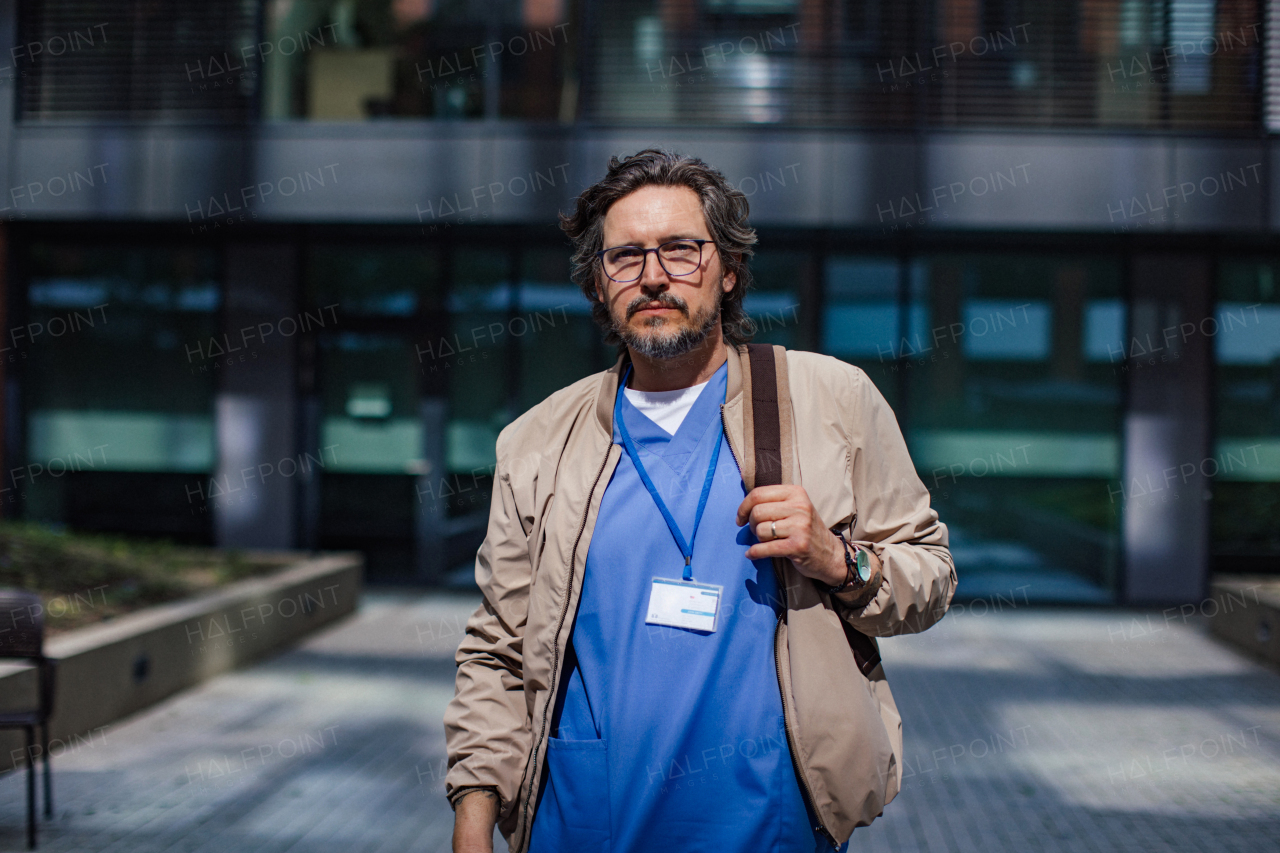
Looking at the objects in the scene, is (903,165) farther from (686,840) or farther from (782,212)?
(686,840)

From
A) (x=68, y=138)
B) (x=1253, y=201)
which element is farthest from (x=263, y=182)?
(x=1253, y=201)

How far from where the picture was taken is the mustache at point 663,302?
1.98 metres

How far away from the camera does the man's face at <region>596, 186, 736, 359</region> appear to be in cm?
198

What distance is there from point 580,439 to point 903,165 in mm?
8862

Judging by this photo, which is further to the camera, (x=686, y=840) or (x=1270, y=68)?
(x=1270, y=68)

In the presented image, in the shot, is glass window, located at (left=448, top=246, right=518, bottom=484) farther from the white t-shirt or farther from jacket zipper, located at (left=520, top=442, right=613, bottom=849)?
jacket zipper, located at (left=520, top=442, right=613, bottom=849)

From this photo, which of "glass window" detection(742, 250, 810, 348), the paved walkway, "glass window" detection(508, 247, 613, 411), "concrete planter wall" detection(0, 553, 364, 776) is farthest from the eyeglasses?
"glass window" detection(508, 247, 613, 411)

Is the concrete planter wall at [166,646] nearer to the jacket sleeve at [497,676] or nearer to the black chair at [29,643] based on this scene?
the black chair at [29,643]

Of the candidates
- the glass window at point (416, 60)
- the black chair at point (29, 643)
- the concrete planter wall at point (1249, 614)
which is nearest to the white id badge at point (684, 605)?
the black chair at point (29, 643)

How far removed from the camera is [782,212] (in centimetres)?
1017

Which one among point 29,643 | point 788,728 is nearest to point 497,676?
point 788,728

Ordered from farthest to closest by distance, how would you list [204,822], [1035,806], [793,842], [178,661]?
[178,661] < [1035,806] < [204,822] < [793,842]

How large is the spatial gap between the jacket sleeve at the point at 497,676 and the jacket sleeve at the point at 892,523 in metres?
0.65

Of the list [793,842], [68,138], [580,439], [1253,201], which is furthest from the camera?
[68,138]
